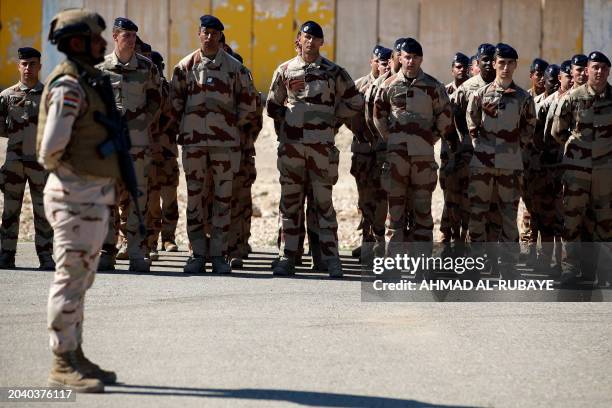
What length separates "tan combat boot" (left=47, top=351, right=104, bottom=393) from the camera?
7082 millimetres

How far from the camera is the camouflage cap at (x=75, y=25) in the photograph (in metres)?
7.11

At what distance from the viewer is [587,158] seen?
12.6 meters

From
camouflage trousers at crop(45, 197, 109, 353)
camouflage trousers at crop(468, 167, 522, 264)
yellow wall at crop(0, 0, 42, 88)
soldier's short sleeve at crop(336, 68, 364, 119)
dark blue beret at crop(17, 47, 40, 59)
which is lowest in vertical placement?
camouflage trousers at crop(45, 197, 109, 353)

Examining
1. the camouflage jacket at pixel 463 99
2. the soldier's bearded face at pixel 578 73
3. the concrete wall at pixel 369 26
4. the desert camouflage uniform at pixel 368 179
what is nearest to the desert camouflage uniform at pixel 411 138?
the camouflage jacket at pixel 463 99

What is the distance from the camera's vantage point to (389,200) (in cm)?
1241

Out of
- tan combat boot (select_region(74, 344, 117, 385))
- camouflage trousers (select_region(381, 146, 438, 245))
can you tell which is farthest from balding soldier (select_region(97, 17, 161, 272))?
tan combat boot (select_region(74, 344, 117, 385))

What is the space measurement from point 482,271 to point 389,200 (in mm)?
1787

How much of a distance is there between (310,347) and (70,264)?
2.17m

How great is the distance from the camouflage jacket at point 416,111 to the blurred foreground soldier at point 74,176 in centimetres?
548

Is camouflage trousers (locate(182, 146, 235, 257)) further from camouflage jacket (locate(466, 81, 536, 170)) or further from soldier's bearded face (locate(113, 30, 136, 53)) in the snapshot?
camouflage jacket (locate(466, 81, 536, 170))

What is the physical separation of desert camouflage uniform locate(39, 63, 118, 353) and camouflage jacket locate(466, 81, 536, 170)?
6.41 meters

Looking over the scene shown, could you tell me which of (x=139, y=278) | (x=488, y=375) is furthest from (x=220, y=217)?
(x=488, y=375)

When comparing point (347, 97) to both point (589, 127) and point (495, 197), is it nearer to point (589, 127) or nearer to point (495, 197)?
point (495, 197)

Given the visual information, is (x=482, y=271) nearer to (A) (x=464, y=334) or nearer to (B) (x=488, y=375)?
(A) (x=464, y=334)
